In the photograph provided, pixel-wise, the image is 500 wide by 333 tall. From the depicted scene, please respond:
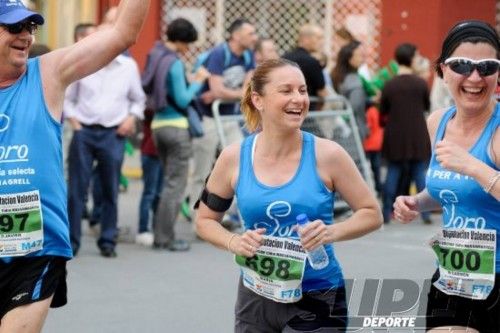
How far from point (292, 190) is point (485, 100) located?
83 cm

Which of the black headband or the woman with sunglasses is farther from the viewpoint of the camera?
the black headband

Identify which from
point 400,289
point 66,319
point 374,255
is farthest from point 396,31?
point 400,289

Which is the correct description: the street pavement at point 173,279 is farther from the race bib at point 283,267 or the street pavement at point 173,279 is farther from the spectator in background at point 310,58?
the race bib at point 283,267

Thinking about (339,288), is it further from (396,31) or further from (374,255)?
(396,31)

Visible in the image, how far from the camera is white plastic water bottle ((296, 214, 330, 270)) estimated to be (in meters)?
4.91

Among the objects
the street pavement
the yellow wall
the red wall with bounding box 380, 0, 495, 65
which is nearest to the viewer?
the street pavement

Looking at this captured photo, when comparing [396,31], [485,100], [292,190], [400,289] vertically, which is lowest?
[396,31]

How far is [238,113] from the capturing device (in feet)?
41.3

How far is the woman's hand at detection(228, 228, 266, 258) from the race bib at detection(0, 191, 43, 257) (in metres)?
0.79

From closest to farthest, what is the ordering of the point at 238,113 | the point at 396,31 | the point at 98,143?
1. the point at 98,143
2. the point at 238,113
3. the point at 396,31

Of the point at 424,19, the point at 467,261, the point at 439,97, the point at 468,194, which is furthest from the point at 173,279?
the point at 424,19

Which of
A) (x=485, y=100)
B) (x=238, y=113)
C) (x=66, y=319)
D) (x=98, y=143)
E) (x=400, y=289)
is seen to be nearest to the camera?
(x=485, y=100)

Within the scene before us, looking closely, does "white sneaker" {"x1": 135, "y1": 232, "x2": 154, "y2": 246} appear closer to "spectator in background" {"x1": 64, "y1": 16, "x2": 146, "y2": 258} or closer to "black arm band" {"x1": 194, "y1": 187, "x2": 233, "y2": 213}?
"spectator in background" {"x1": 64, "y1": 16, "x2": 146, "y2": 258}

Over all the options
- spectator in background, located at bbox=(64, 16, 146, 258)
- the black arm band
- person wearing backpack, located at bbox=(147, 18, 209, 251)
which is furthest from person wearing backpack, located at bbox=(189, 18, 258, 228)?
the black arm band
